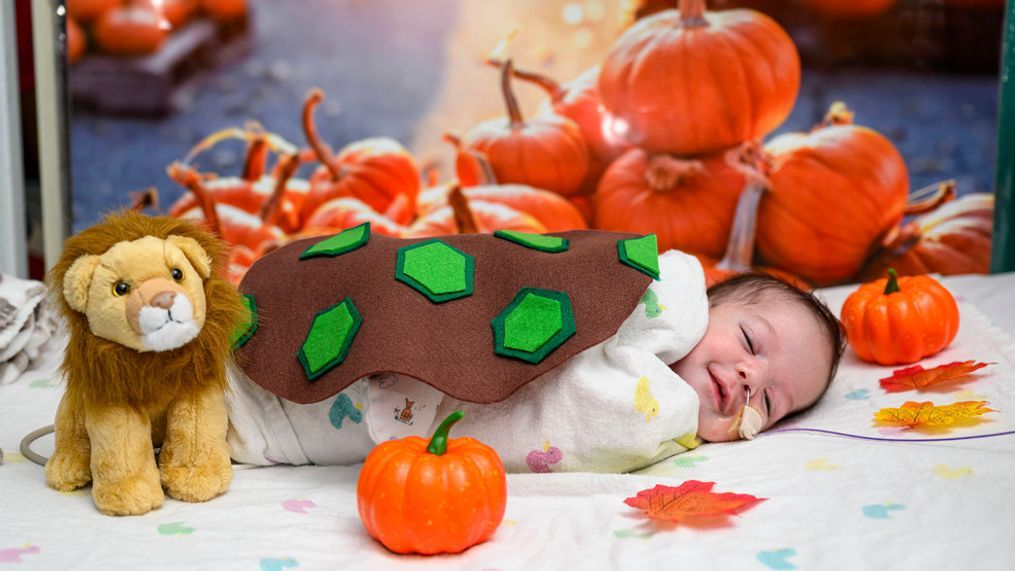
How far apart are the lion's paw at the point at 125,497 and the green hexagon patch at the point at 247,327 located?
20 cm

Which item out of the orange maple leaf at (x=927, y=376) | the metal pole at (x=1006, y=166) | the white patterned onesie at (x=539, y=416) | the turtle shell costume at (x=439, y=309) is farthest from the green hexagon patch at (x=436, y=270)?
the metal pole at (x=1006, y=166)

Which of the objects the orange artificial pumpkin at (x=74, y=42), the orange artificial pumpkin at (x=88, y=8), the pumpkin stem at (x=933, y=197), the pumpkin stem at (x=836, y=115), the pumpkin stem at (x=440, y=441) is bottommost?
the pumpkin stem at (x=440, y=441)

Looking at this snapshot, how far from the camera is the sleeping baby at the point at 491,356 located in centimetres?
120

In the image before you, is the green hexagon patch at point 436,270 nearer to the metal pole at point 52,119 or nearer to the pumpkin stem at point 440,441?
the pumpkin stem at point 440,441

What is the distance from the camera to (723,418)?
1.37 metres

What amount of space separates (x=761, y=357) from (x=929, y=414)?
0.24 m

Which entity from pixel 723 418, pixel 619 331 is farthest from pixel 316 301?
pixel 723 418

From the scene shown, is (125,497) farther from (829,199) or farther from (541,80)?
(829,199)

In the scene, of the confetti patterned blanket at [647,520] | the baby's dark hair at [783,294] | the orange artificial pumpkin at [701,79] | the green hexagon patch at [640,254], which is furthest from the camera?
the orange artificial pumpkin at [701,79]

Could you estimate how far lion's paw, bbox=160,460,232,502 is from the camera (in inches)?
45.3

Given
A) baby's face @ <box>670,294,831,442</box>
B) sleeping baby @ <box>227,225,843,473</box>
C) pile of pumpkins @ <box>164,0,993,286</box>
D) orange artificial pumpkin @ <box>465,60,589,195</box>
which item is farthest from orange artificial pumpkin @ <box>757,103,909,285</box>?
sleeping baby @ <box>227,225,843,473</box>

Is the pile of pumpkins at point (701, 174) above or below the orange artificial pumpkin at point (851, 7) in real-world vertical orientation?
below

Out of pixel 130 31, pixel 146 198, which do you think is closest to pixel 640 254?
pixel 146 198

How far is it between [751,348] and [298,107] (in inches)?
61.6
